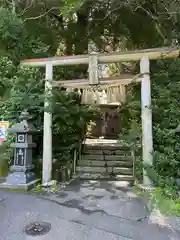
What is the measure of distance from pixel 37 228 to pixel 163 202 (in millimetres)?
2627

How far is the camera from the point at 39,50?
8.38m

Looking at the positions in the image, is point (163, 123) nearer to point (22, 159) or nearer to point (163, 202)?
point (163, 202)

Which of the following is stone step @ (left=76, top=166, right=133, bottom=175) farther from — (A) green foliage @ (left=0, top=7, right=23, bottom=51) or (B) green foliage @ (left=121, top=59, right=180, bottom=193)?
(A) green foliage @ (left=0, top=7, right=23, bottom=51)

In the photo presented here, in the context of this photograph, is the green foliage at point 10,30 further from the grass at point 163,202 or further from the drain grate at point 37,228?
the grass at point 163,202

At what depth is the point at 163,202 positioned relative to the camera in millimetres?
4641

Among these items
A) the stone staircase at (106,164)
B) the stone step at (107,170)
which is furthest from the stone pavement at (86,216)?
the stone step at (107,170)

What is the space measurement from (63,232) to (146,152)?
3151 mm

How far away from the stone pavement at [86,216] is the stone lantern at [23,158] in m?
0.49

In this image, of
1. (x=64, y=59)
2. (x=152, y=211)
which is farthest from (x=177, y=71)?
(x=152, y=211)

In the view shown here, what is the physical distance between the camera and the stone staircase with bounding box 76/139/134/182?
786 cm

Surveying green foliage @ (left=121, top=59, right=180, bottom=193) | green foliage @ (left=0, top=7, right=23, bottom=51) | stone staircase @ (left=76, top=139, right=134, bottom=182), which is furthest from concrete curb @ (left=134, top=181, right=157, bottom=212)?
green foliage @ (left=0, top=7, right=23, bottom=51)

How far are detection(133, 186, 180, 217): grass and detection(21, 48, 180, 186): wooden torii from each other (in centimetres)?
52

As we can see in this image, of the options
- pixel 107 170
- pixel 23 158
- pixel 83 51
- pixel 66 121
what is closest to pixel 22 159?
pixel 23 158

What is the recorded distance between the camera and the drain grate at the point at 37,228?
11.8 feet
